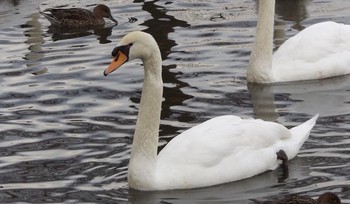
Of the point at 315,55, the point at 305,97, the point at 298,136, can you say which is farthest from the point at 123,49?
the point at 315,55

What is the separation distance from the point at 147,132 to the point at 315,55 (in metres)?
4.81

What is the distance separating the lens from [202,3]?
19.9 meters

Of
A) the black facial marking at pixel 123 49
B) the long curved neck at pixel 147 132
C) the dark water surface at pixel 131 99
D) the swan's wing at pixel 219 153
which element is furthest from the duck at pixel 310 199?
the black facial marking at pixel 123 49

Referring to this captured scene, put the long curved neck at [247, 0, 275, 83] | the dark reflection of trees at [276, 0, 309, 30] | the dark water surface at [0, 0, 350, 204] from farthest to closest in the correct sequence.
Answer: the dark reflection of trees at [276, 0, 309, 30] → the long curved neck at [247, 0, 275, 83] → the dark water surface at [0, 0, 350, 204]

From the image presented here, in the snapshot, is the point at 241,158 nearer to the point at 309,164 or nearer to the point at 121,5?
the point at 309,164

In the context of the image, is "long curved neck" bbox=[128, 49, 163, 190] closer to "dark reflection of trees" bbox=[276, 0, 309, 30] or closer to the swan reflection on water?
the swan reflection on water

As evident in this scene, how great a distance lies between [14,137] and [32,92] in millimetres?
2069

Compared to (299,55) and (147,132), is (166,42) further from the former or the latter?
(147,132)

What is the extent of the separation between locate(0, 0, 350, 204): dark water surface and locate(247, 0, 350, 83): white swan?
18 centimetres

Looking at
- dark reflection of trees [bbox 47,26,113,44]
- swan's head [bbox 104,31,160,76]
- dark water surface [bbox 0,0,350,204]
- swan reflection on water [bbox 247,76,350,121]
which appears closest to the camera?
swan's head [bbox 104,31,160,76]

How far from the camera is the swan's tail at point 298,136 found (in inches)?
460

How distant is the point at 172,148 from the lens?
11086 mm

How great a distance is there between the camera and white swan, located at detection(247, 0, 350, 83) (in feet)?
49.5

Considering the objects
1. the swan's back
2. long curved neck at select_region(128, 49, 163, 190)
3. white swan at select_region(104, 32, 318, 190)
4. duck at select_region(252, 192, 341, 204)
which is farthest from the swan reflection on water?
duck at select_region(252, 192, 341, 204)
